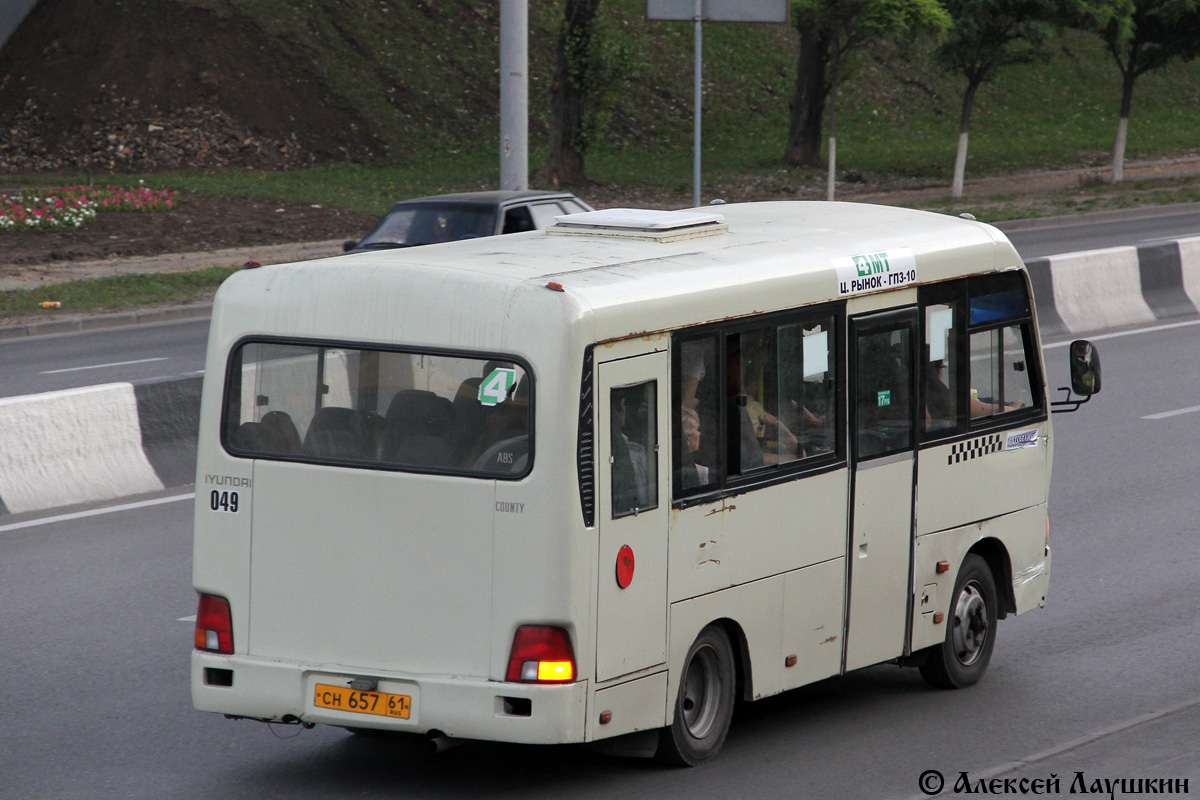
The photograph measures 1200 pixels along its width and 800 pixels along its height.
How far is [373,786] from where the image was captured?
6461 millimetres

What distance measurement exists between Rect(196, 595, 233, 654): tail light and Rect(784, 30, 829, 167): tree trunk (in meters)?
36.4

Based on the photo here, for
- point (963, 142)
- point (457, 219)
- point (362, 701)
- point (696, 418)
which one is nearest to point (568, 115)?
point (963, 142)

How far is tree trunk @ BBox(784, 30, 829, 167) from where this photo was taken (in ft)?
136

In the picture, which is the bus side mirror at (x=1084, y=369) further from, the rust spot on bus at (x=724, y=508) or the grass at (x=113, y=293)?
the grass at (x=113, y=293)

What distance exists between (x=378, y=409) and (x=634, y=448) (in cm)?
102

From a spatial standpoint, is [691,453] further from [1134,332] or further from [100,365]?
[1134,332]

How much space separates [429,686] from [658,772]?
1151mm

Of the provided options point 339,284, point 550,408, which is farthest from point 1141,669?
point 339,284

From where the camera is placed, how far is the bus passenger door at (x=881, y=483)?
24.0 feet

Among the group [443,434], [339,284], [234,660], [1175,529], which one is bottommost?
[1175,529]

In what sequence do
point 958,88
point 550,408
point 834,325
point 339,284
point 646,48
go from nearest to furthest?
point 550,408, point 339,284, point 834,325, point 646,48, point 958,88

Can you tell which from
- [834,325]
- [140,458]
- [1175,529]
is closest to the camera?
[834,325]

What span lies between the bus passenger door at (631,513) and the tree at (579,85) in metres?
30.1

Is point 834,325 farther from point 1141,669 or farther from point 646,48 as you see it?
point 646,48
